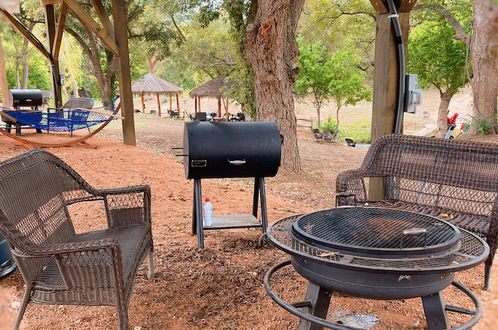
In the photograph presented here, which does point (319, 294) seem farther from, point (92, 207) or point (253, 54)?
point (253, 54)

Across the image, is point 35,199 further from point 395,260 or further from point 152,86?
point 152,86

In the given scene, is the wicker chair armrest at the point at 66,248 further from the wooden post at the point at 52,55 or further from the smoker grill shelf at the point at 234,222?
the wooden post at the point at 52,55

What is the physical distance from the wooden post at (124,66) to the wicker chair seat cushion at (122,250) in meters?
5.78

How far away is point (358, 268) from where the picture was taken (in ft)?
4.98

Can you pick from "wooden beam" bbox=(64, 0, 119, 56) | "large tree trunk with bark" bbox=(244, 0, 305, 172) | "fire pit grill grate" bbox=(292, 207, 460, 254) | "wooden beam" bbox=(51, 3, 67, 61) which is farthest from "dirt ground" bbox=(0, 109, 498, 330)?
"wooden beam" bbox=(51, 3, 67, 61)

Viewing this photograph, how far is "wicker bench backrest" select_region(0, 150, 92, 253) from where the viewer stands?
177 cm

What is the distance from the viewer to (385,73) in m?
3.89

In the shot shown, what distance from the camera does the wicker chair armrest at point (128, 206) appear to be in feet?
8.46

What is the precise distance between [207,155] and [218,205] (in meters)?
1.59

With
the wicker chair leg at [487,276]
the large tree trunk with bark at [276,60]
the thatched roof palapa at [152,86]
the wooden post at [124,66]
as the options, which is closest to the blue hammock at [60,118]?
the wooden post at [124,66]

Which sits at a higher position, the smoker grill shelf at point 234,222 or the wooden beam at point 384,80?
the wooden beam at point 384,80

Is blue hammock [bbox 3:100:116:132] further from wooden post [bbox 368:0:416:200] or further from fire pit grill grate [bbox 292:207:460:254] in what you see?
fire pit grill grate [bbox 292:207:460:254]

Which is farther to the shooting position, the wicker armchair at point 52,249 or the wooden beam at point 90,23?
the wooden beam at point 90,23

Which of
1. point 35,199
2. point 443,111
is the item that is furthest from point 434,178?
point 443,111
